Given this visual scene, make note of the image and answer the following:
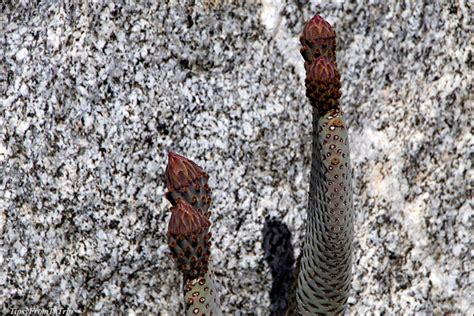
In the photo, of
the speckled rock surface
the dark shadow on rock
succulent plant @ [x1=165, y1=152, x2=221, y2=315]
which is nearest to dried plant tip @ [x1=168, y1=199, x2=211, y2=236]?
succulent plant @ [x1=165, y1=152, x2=221, y2=315]

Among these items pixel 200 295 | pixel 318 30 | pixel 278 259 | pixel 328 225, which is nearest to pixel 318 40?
pixel 318 30

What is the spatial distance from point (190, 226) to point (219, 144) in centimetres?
109

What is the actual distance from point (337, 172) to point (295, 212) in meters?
0.77

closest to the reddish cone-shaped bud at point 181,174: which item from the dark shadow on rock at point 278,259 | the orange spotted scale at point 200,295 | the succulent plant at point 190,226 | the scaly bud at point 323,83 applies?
the succulent plant at point 190,226

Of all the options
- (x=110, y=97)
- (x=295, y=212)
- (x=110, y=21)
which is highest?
(x=110, y=21)

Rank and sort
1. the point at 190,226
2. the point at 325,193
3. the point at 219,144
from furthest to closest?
the point at 219,144, the point at 325,193, the point at 190,226

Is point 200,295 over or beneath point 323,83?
beneath

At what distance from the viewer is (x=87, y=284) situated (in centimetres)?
304

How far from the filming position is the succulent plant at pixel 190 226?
2.06m

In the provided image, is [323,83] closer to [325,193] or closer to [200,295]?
[325,193]

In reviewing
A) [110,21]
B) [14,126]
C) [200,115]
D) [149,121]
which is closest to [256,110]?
[200,115]

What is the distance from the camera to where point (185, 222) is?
205cm

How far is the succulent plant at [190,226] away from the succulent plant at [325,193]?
0.42 m

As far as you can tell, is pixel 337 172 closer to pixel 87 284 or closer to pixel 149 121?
pixel 149 121
